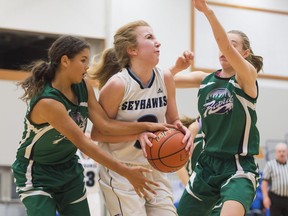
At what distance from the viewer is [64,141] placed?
4285 millimetres

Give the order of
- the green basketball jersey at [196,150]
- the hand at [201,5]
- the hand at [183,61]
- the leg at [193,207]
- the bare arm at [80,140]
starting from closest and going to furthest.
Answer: the bare arm at [80,140]
the hand at [201,5]
the leg at [193,207]
the hand at [183,61]
the green basketball jersey at [196,150]

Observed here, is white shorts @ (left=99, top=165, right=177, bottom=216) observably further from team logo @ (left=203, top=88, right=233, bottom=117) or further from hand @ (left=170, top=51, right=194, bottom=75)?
hand @ (left=170, top=51, right=194, bottom=75)

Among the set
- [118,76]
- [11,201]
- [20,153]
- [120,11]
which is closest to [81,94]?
[118,76]

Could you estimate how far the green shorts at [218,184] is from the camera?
4.34 metres

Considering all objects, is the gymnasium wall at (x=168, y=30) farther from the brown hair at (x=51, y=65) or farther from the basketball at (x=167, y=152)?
the basketball at (x=167, y=152)

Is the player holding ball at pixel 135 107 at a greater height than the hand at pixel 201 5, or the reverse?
the hand at pixel 201 5

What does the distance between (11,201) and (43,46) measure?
343cm

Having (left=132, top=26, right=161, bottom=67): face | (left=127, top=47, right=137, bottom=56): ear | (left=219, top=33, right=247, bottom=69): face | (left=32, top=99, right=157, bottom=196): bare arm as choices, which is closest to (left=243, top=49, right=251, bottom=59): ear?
(left=219, top=33, right=247, bottom=69): face

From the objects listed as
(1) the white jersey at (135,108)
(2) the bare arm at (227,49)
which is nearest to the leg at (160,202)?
(1) the white jersey at (135,108)

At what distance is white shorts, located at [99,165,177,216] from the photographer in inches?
170

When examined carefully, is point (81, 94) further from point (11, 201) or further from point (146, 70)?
point (11, 201)

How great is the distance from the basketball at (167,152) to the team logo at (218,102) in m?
0.53

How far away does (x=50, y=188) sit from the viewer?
427 centimetres

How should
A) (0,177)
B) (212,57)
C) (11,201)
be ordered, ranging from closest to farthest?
(11,201) → (0,177) → (212,57)
